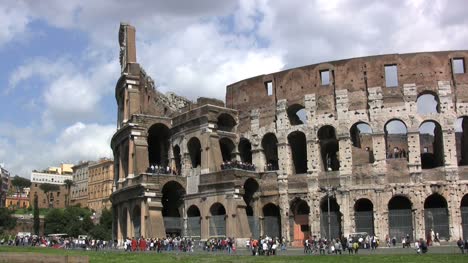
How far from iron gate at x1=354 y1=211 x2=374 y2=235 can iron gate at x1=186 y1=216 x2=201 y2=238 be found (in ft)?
36.4

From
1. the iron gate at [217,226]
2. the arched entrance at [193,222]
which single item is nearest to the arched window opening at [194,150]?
the arched entrance at [193,222]

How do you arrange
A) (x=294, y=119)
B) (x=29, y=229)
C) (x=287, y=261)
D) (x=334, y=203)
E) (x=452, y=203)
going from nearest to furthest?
(x=287, y=261) < (x=452, y=203) < (x=334, y=203) < (x=294, y=119) < (x=29, y=229)

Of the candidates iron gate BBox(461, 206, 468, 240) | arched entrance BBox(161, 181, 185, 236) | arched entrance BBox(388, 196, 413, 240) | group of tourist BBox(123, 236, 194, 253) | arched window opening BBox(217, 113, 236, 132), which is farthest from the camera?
arched window opening BBox(217, 113, 236, 132)

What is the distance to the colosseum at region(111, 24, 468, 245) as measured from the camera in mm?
38875

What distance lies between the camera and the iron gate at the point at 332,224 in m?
40.4

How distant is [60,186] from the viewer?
144 metres

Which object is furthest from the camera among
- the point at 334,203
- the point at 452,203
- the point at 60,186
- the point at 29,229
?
the point at 60,186

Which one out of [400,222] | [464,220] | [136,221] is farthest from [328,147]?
[136,221]

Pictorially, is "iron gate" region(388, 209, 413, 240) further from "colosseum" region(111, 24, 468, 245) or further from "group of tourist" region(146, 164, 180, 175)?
"group of tourist" region(146, 164, 180, 175)

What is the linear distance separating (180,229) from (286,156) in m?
9.54

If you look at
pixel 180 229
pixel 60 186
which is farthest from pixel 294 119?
pixel 60 186

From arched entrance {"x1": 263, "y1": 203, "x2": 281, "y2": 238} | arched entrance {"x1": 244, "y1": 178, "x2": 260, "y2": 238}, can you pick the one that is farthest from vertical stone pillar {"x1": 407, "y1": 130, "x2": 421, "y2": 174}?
arched entrance {"x1": 244, "y1": 178, "x2": 260, "y2": 238}

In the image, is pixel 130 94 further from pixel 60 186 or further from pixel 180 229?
pixel 60 186

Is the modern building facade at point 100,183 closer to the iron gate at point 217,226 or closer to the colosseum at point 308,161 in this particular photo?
the colosseum at point 308,161
